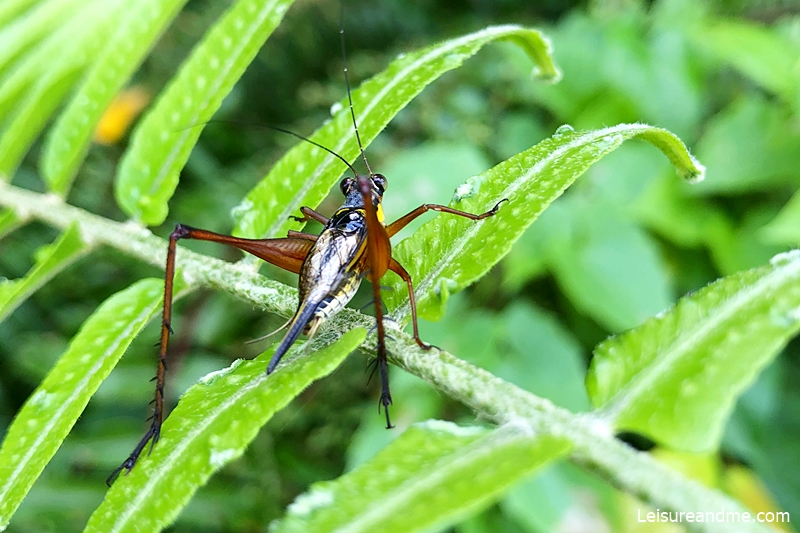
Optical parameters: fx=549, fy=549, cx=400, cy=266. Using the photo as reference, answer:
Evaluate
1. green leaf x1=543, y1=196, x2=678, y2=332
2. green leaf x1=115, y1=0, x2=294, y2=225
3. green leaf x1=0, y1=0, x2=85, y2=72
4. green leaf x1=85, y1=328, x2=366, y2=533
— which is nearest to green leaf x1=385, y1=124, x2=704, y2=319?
green leaf x1=85, y1=328, x2=366, y2=533

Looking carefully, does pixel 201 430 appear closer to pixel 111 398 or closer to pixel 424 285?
pixel 424 285

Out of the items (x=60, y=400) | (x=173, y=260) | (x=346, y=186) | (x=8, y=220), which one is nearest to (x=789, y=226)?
(x=346, y=186)

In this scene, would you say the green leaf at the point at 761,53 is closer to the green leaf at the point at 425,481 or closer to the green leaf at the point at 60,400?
the green leaf at the point at 425,481

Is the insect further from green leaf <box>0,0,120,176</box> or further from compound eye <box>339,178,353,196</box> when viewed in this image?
green leaf <box>0,0,120,176</box>

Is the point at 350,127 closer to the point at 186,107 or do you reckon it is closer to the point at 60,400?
the point at 186,107

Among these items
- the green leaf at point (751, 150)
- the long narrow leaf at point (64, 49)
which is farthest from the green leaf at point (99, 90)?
the green leaf at point (751, 150)

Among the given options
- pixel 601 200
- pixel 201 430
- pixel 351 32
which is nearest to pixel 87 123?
pixel 201 430
